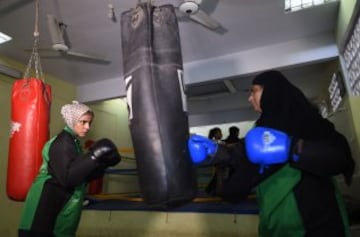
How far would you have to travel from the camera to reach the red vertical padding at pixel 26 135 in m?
2.31

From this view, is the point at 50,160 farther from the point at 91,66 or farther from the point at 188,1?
the point at 91,66

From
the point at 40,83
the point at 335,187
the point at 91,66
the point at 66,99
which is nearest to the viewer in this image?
the point at 335,187

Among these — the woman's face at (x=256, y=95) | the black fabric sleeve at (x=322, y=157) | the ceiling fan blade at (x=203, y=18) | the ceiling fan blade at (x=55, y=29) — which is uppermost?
the ceiling fan blade at (x=55, y=29)

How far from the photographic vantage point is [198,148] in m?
1.33

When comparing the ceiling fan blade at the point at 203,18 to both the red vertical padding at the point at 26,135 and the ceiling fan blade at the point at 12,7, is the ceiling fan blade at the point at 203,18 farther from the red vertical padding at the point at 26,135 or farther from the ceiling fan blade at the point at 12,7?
the ceiling fan blade at the point at 12,7

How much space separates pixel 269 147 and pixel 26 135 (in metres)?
1.99

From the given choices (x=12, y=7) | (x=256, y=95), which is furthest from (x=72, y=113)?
(x=12, y=7)

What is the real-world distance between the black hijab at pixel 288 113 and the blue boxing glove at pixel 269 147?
0.11 meters

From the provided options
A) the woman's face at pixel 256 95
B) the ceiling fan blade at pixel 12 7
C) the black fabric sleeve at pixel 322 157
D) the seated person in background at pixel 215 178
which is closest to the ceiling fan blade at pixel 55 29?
the ceiling fan blade at pixel 12 7

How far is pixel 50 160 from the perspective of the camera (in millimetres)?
1932

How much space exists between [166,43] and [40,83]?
64.9 inches

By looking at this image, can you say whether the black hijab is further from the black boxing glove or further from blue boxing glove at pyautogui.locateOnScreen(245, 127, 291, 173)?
the black boxing glove

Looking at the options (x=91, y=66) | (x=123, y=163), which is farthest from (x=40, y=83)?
(x=123, y=163)

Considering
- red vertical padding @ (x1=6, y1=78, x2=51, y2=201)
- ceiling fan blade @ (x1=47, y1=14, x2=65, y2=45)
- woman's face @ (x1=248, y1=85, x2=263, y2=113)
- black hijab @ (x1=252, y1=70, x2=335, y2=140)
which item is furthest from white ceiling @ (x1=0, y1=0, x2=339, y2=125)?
black hijab @ (x1=252, y1=70, x2=335, y2=140)
